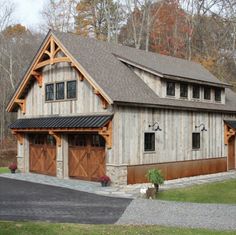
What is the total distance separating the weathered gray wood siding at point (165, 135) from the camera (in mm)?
18547

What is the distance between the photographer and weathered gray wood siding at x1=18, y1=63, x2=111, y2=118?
65.4 ft

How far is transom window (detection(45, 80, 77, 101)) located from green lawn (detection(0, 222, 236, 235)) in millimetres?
11386

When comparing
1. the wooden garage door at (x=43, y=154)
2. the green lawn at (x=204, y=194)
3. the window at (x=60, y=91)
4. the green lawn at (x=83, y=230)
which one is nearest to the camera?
the green lawn at (x=83, y=230)

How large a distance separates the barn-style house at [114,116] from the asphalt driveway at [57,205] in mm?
3032

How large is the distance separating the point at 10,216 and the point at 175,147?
11.0 meters

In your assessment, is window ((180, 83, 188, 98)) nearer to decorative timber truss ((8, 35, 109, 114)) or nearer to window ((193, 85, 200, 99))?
window ((193, 85, 200, 99))

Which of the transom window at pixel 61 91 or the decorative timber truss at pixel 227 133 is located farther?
the decorative timber truss at pixel 227 133

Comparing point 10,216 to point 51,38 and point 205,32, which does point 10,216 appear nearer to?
point 51,38

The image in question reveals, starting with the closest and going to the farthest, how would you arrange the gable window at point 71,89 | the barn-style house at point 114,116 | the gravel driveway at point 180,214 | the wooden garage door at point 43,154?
the gravel driveway at point 180,214, the barn-style house at point 114,116, the gable window at point 71,89, the wooden garage door at point 43,154

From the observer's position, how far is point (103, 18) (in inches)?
1837

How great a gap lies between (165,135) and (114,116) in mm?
3409

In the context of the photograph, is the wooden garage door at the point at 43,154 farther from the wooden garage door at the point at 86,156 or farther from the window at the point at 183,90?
the window at the point at 183,90

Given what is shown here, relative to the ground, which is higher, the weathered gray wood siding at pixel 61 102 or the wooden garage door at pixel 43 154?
the weathered gray wood siding at pixel 61 102

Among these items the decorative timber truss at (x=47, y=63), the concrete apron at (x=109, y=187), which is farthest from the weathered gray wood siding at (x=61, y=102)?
the concrete apron at (x=109, y=187)
